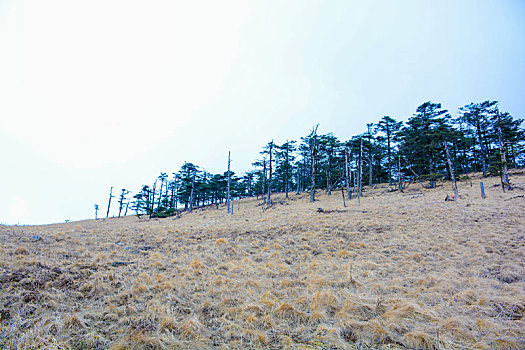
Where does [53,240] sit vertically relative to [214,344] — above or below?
above

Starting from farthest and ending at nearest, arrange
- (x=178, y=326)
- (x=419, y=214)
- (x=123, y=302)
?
1. (x=419, y=214)
2. (x=123, y=302)
3. (x=178, y=326)

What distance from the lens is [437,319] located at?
4312 mm

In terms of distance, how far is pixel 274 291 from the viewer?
6035mm

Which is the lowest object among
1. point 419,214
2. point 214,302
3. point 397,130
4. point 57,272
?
point 214,302

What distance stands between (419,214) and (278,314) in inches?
554

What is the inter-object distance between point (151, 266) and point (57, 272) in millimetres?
2607

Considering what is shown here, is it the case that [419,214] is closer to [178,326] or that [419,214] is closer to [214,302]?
[214,302]

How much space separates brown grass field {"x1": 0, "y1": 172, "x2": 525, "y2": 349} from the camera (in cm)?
388

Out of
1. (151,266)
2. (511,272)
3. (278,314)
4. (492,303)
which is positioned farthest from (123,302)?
(511,272)

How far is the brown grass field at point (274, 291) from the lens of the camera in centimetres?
388

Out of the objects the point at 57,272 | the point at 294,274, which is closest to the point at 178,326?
the point at 294,274

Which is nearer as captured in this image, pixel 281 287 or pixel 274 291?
pixel 274 291

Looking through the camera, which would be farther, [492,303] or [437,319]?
[492,303]

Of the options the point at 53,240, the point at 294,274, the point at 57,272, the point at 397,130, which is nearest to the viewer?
the point at 57,272
